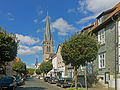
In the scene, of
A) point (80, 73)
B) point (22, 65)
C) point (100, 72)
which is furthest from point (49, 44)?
point (100, 72)

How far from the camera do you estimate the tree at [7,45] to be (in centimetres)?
1867

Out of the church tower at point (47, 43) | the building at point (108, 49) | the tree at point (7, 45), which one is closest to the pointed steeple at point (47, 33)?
the church tower at point (47, 43)

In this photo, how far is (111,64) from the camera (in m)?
20.4

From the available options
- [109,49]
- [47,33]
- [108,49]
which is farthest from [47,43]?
[109,49]

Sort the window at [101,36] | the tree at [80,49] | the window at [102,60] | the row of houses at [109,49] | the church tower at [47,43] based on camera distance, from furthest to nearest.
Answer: the church tower at [47,43], the window at [102,60], the window at [101,36], the row of houses at [109,49], the tree at [80,49]

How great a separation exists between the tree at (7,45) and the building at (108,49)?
10.0 metres

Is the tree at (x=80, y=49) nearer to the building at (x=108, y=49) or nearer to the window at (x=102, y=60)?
the building at (x=108, y=49)

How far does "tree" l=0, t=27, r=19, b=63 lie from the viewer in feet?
61.3

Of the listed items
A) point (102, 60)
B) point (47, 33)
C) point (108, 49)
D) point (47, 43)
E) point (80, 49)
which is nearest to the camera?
point (80, 49)

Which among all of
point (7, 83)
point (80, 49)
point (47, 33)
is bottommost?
point (7, 83)

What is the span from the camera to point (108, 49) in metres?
21.3

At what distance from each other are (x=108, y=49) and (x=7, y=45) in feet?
38.5

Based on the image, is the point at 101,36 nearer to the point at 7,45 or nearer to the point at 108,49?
the point at 108,49

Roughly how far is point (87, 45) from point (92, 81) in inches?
316
